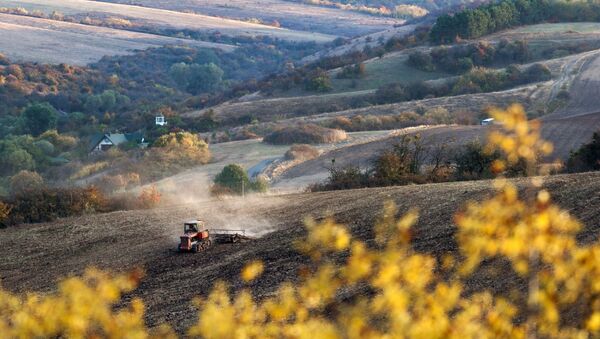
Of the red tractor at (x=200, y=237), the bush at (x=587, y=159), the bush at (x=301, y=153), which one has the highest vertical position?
the bush at (x=587, y=159)

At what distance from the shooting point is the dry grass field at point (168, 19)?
184375 millimetres

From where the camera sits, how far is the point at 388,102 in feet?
292

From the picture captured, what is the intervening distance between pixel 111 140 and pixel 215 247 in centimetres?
5606

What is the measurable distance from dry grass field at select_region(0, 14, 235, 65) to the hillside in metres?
114

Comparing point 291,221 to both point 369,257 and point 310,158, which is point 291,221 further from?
point 310,158

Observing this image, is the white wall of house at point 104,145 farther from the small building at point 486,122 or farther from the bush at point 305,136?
→ the small building at point 486,122

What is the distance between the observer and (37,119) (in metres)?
99.1

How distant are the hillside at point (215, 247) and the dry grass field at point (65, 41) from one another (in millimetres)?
113867

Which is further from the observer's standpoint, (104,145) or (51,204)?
(104,145)

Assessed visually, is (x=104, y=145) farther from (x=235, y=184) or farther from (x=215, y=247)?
(x=215, y=247)

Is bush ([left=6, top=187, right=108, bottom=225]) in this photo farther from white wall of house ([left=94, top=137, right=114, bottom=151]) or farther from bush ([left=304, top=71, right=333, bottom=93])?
bush ([left=304, top=71, right=333, bottom=93])

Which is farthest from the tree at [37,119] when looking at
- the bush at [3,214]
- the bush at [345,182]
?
the bush at [3,214]

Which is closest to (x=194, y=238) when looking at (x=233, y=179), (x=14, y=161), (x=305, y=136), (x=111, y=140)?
(x=233, y=179)

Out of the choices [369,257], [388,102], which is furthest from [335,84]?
[369,257]
